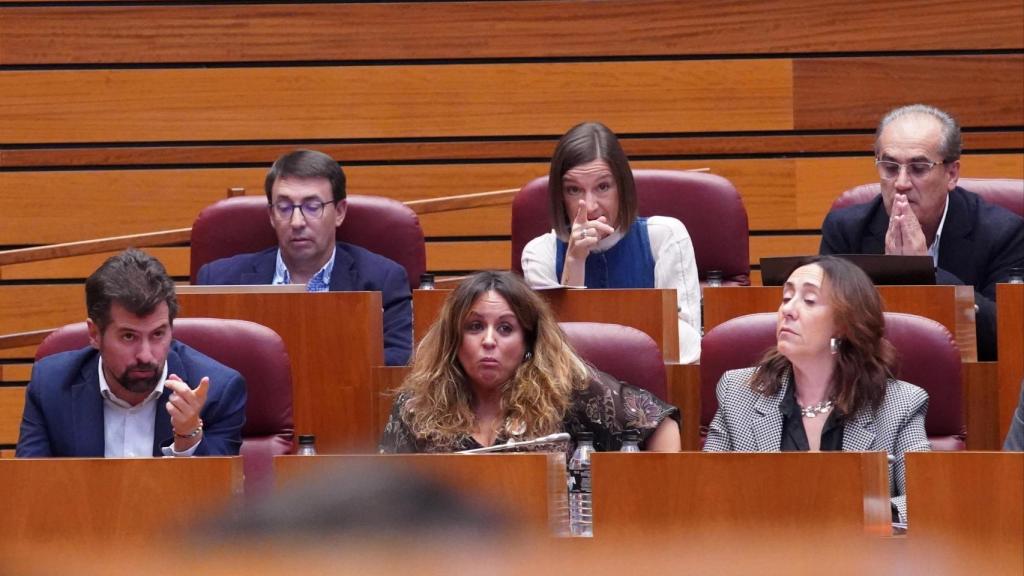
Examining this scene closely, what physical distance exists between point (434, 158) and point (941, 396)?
6.34 ft

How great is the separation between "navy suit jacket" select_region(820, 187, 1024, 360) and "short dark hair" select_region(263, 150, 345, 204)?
0.97 metres

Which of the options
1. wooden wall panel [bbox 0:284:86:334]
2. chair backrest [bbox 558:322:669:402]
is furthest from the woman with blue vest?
wooden wall panel [bbox 0:284:86:334]

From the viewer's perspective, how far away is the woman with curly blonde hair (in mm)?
2084

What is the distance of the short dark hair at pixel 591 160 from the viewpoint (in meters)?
2.75

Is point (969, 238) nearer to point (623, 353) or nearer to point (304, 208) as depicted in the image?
point (623, 353)

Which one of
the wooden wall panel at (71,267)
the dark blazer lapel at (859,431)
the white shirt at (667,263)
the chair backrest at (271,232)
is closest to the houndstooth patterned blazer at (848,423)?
the dark blazer lapel at (859,431)

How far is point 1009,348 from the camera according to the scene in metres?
2.32

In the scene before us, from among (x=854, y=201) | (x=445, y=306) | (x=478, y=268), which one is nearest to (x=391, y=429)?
(x=445, y=306)

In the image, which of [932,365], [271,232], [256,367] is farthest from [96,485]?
[271,232]

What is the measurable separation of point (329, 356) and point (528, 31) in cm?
160

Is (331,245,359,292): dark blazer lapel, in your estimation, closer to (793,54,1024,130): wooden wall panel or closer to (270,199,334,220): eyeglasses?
(270,199,334,220): eyeglasses

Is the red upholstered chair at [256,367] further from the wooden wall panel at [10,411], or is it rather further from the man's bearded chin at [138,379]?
the wooden wall panel at [10,411]

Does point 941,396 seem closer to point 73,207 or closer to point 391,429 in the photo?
point 391,429

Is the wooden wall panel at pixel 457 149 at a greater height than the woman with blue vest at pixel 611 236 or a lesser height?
greater
